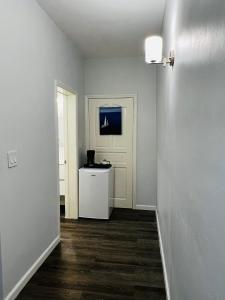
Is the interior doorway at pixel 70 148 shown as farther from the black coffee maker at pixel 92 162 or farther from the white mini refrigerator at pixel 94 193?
the black coffee maker at pixel 92 162

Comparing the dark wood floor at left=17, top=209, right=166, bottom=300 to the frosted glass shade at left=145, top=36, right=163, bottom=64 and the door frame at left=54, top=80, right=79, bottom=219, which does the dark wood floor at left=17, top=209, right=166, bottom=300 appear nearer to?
the door frame at left=54, top=80, right=79, bottom=219

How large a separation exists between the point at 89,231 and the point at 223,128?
3.03 metres

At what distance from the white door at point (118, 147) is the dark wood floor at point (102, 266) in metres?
0.78

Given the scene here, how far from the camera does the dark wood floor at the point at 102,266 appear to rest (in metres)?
2.07

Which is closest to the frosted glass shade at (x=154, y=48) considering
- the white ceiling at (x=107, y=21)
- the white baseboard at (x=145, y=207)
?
the white ceiling at (x=107, y=21)

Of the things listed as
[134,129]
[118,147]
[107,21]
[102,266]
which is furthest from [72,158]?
[107,21]

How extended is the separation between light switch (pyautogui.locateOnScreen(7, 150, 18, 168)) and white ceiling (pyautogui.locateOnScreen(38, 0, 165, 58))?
158 cm

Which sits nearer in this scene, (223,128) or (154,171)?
(223,128)

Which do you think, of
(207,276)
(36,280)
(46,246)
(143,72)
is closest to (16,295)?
(36,280)

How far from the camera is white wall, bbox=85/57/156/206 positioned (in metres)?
3.99

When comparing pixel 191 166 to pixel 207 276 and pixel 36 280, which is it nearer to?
pixel 207 276

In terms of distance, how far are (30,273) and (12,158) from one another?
1168 mm

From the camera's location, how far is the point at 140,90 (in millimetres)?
4012

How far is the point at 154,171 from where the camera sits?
4.08 metres
